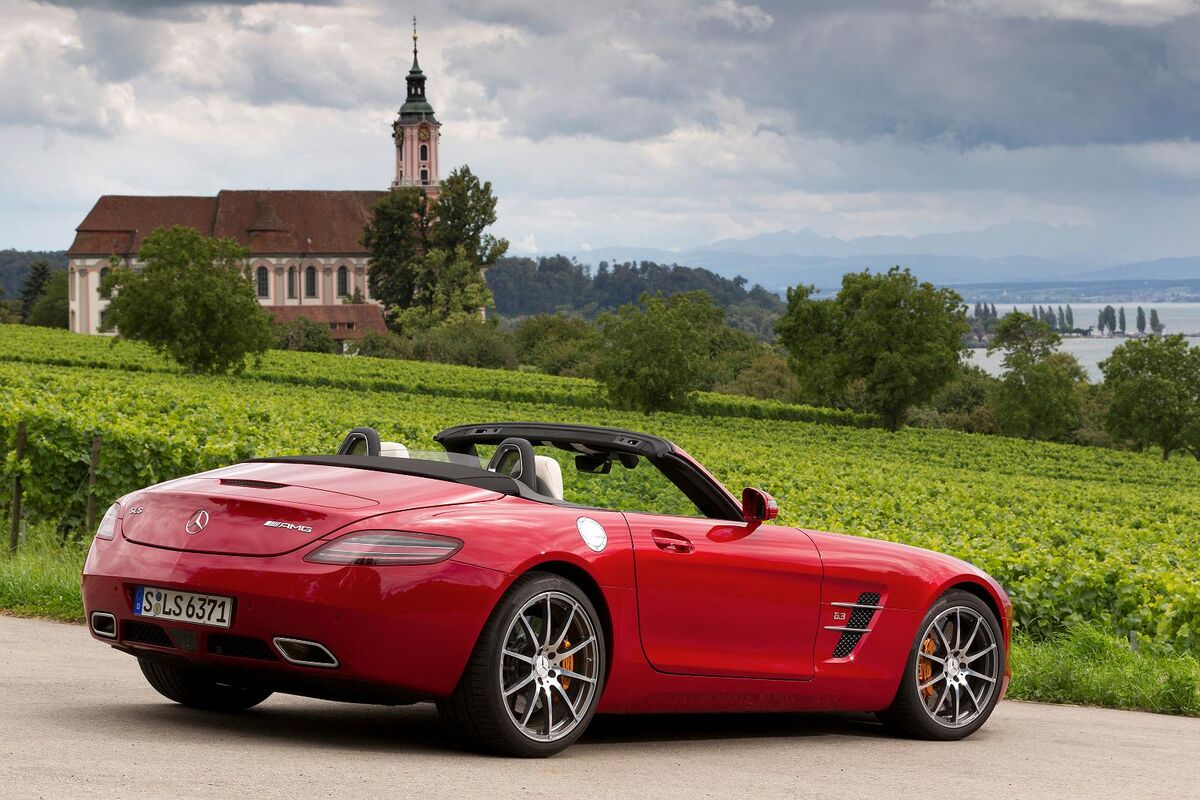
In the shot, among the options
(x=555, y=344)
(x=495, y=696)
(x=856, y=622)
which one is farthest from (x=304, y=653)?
(x=555, y=344)

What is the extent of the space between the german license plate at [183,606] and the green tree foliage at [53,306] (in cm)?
15260

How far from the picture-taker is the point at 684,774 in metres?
5.73

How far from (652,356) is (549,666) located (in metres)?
61.6

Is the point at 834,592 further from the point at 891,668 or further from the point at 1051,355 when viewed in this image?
the point at 1051,355

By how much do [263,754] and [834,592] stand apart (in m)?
2.78

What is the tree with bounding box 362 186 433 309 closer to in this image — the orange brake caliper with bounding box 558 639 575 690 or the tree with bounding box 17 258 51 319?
the tree with bounding box 17 258 51 319

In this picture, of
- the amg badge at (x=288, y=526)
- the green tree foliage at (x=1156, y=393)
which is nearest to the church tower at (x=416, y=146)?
the green tree foliage at (x=1156, y=393)

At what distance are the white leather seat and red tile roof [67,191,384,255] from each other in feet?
476

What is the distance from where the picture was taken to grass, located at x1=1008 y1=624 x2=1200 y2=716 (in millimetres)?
9289

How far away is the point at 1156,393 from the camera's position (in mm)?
88875

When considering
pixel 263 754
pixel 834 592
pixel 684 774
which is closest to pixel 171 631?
pixel 263 754

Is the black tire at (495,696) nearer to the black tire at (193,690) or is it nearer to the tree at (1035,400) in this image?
the black tire at (193,690)

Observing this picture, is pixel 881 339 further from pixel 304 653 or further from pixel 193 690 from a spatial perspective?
pixel 304 653

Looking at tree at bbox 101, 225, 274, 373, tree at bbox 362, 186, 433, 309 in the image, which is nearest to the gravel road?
tree at bbox 101, 225, 274, 373
